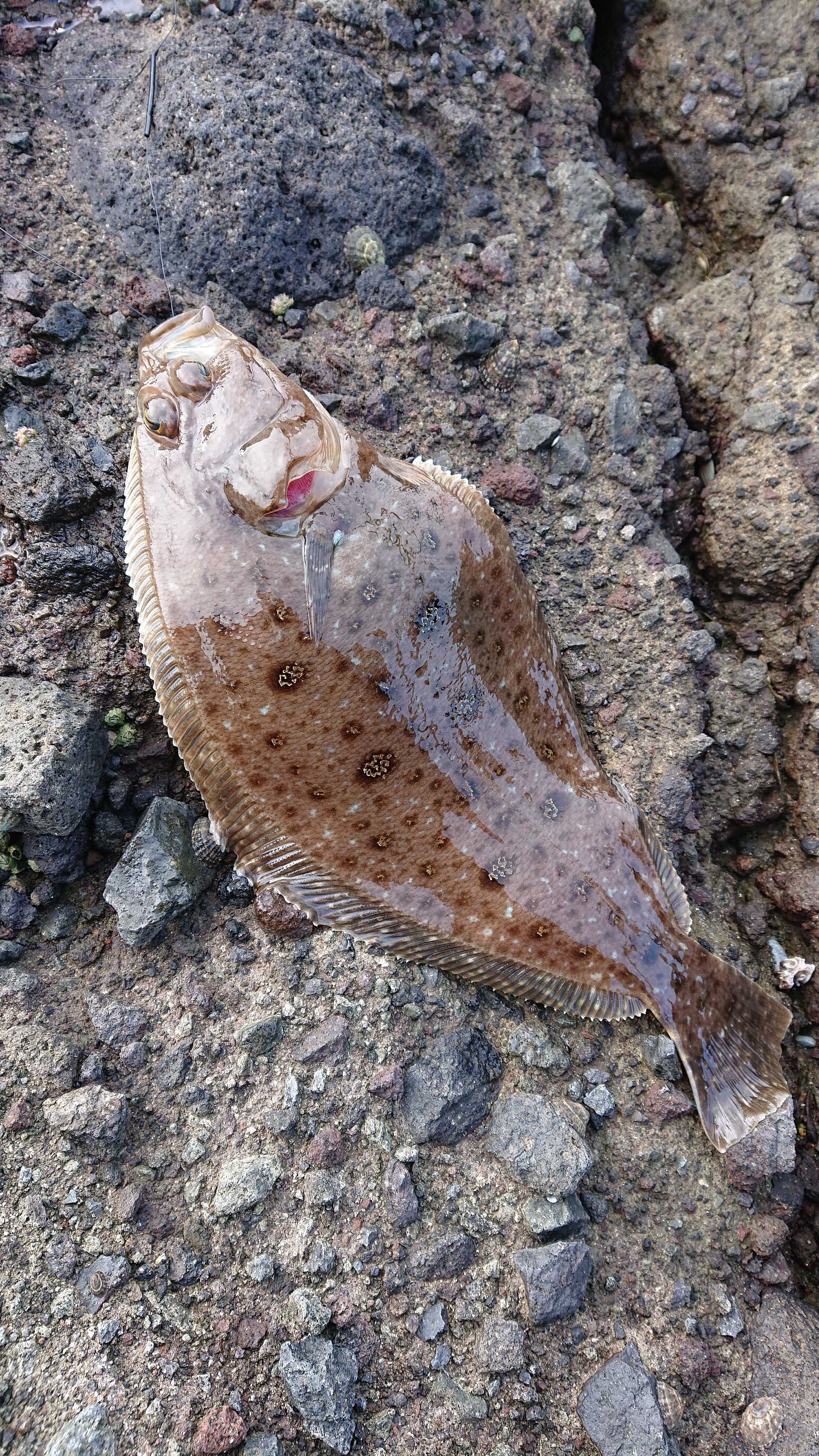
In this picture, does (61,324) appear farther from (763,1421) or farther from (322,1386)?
(763,1421)

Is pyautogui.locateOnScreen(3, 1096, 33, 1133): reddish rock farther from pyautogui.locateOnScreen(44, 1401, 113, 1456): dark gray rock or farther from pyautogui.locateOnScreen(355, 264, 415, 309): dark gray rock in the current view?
pyautogui.locateOnScreen(355, 264, 415, 309): dark gray rock

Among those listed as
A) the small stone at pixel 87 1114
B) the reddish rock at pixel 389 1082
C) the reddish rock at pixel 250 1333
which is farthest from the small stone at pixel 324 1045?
the reddish rock at pixel 250 1333

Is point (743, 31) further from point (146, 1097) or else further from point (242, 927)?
point (146, 1097)

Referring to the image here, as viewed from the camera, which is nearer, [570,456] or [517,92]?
[570,456]

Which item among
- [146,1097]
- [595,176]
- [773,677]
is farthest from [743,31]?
[146,1097]

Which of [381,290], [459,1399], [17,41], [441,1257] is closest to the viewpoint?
[459,1399]

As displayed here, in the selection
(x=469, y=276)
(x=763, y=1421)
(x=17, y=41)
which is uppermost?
(x=17, y=41)

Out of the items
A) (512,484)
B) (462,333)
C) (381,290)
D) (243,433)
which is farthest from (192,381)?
(512,484)
